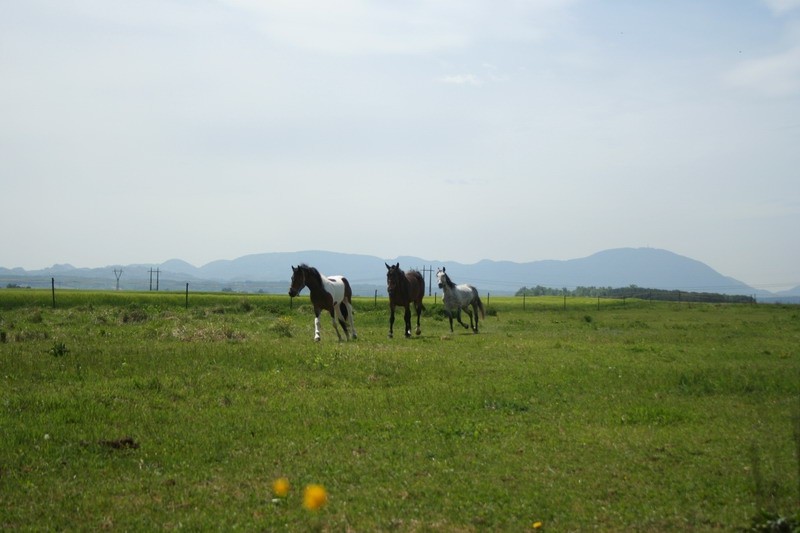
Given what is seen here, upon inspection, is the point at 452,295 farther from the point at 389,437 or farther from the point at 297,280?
the point at 389,437

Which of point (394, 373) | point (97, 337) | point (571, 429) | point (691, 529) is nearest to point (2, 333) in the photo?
point (97, 337)

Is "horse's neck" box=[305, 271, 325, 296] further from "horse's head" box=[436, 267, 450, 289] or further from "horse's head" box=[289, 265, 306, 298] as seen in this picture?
"horse's head" box=[436, 267, 450, 289]

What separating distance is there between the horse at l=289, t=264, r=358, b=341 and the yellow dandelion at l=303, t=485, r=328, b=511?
44.2 ft

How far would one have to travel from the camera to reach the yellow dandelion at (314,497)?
26.3ft

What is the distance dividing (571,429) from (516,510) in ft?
13.5

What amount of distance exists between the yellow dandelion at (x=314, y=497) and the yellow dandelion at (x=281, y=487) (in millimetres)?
246

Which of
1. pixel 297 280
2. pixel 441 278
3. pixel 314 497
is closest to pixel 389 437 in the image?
pixel 314 497

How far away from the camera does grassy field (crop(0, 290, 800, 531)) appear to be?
7938 mm

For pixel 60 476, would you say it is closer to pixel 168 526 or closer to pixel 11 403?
pixel 168 526

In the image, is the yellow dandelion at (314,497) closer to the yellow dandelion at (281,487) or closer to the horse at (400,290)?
the yellow dandelion at (281,487)

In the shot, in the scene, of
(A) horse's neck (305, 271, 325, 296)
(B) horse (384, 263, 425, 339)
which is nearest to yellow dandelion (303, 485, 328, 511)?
(A) horse's neck (305, 271, 325, 296)

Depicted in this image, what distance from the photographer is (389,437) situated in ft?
36.7

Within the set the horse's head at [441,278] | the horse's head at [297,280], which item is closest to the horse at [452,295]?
the horse's head at [441,278]

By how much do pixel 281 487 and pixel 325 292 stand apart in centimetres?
1475
